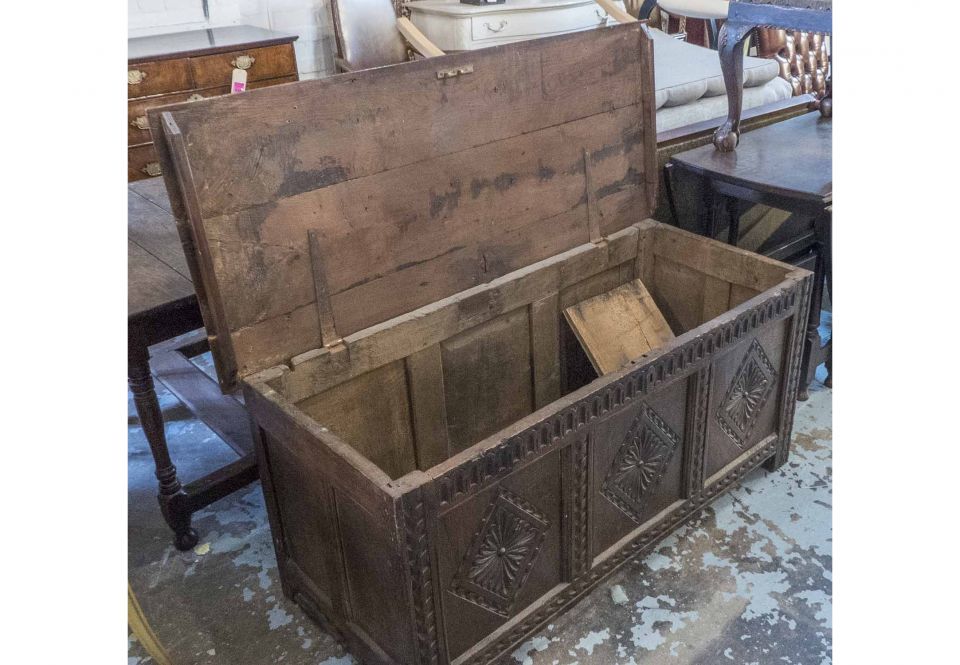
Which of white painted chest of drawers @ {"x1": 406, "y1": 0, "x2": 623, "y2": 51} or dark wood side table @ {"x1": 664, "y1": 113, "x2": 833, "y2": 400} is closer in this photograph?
dark wood side table @ {"x1": 664, "y1": 113, "x2": 833, "y2": 400}

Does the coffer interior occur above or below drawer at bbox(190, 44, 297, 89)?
below

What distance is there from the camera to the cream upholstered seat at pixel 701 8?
8.39 feet

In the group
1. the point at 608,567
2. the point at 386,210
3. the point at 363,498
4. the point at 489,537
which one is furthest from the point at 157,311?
the point at 608,567

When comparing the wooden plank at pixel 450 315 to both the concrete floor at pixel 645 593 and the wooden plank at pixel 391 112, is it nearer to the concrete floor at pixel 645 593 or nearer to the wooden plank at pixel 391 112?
the wooden plank at pixel 391 112

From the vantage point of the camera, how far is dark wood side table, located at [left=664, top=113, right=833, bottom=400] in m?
2.42

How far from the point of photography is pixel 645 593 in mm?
2047

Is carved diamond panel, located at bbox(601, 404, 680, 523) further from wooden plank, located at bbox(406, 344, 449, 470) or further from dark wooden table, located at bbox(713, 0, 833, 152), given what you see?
dark wooden table, located at bbox(713, 0, 833, 152)

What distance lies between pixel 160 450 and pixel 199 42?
2494 millimetres

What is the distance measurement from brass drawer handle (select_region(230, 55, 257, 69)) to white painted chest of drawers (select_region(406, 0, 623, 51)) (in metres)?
1.17

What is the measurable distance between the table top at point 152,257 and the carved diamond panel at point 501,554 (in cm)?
88

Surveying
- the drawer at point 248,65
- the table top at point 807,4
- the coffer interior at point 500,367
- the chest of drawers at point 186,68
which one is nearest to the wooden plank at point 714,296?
the coffer interior at point 500,367

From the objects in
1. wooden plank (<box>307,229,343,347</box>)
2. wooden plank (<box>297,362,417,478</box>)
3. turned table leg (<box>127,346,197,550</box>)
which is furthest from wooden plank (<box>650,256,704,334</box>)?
turned table leg (<box>127,346,197,550</box>)

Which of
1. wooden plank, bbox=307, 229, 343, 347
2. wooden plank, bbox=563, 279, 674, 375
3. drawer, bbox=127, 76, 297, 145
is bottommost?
wooden plank, bbox=563, 279, 674, 375

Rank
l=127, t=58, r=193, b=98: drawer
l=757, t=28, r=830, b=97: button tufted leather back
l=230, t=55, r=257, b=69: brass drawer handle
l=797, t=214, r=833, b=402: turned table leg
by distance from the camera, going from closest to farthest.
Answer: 1. l=797, t=214, r=833, b=402: turned table leg
2. l=127, t=58, r=193, b=98: drawer
3. l=230, t=55, r=257, b=69: brass drawer handle
4. l=757, t=28, r=830, b=97: button tufted leather back
